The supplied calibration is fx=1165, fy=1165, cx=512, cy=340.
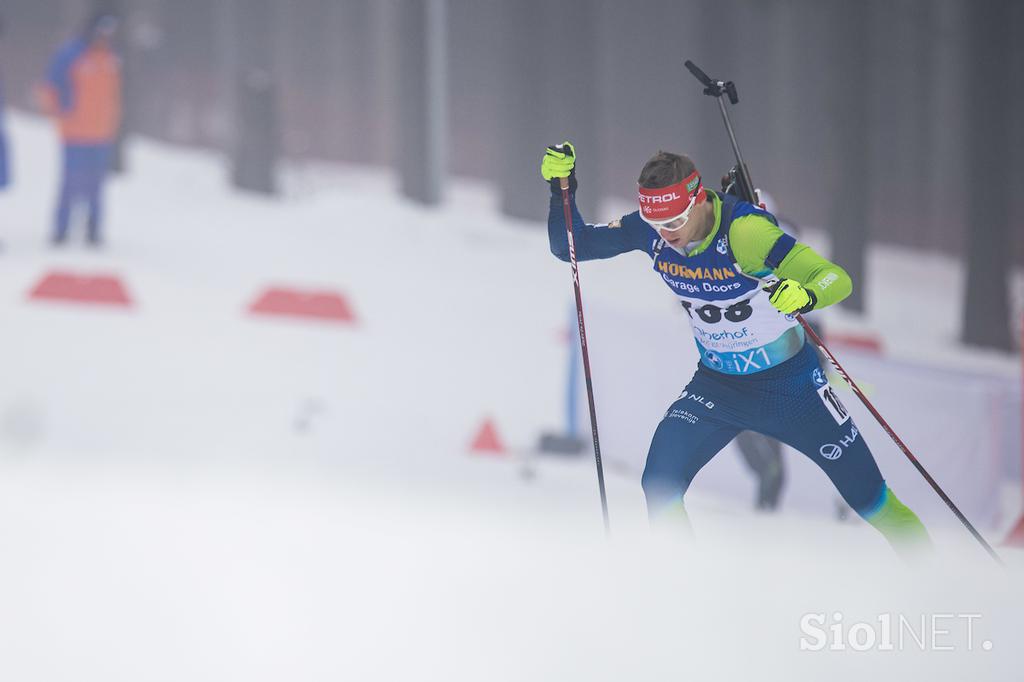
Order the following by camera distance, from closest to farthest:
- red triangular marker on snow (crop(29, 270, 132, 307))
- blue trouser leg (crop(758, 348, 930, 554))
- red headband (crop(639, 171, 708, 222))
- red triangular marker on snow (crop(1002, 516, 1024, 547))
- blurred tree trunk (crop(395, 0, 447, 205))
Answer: red headband (crop(639, 171, 708, 222))
blue trouser leg (crop(758, 348, 930, 554))
red triangular marker on snow (crop(1002, 516, 1024, 547))
red triangular marker on snow (crop(29, 270, 132, 307))
blurred tree trunk (crop(395, 0, 447, 205))

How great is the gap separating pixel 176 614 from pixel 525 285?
712cm

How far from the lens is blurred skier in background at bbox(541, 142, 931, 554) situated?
3686 millimetres

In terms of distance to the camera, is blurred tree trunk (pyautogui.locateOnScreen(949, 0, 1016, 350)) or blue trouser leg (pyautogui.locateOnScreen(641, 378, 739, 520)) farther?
blurred tree trunk (pyautogui.locateOnScreen(949, 0, 1016, 350))

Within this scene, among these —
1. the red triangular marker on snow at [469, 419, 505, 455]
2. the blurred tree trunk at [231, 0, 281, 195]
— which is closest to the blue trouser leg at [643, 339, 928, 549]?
the red triangular marker on snow at [469, 419, 505, 455]

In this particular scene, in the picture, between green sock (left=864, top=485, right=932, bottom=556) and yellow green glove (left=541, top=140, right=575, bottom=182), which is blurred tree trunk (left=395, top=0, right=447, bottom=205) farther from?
green sock (left=864, top=485, right=932, bottom=556)

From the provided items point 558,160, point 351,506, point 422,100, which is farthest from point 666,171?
point 422,100

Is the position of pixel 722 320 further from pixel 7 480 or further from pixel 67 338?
pixel 67 338

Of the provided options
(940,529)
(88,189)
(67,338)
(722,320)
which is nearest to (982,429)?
(940,529)

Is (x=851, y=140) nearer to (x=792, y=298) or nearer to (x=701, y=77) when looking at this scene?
(x=701, y=77)

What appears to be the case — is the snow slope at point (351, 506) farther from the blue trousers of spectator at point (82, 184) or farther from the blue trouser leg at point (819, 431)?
the blue trouser leg at point (819, 431)

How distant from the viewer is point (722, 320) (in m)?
3.85

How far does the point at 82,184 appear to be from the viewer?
33.0 feet

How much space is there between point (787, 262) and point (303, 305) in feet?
22.7

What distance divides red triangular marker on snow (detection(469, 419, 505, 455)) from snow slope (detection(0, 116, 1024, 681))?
0.12m
